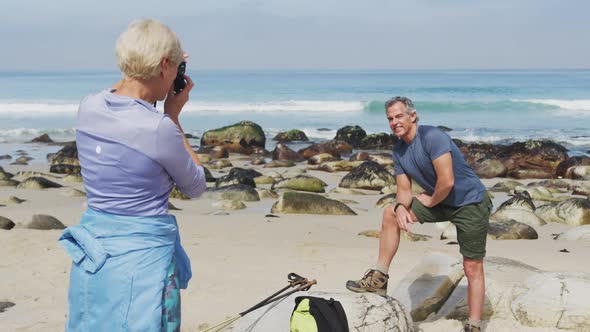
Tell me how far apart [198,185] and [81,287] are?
569 mm

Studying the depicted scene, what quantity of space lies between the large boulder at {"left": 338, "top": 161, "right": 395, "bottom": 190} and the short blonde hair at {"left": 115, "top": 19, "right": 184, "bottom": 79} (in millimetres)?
12147

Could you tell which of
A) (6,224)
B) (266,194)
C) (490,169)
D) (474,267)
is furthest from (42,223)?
(490,169)

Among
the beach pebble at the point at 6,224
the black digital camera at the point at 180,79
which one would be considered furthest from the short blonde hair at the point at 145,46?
the beach pebble at the point at 6,224

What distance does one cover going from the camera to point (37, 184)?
541 inches

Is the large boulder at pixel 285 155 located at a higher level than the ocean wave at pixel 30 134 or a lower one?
higher

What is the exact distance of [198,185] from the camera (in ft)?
8.64

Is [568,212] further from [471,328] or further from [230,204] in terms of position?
[471,328]

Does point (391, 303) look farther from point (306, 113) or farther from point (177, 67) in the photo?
point (306, 113)

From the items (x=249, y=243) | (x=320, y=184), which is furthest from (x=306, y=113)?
(x=249, y=243)

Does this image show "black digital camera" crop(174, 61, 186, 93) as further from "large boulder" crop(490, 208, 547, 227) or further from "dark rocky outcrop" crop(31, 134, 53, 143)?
"dark rocky outcrop" crop(31, 134, 53, 143)

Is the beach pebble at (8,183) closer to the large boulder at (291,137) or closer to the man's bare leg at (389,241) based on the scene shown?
the man's bare leg at (389,241)

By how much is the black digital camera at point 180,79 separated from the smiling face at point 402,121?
251 cm

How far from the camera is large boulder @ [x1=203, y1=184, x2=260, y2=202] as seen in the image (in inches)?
489

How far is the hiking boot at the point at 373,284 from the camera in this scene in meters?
5.20
